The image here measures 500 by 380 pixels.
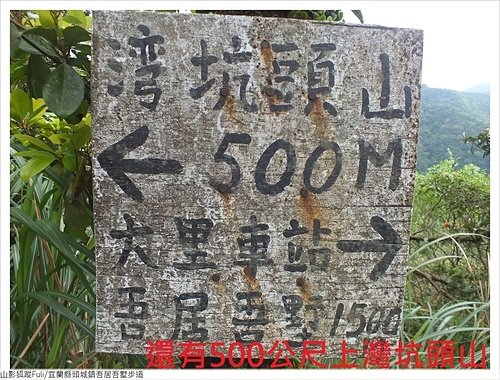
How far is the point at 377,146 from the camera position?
2.90 ft

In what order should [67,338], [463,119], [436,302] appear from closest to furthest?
[67,338] < [436,302] < [463,119]

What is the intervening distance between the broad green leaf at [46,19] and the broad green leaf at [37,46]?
1.8 inches

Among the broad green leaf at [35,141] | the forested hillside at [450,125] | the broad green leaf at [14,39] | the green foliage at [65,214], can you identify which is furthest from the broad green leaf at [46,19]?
the forested hillside at [450,125]

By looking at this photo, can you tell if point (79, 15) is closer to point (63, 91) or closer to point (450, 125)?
point (63, 91)

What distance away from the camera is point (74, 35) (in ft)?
2.79

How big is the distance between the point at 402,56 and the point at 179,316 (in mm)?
669

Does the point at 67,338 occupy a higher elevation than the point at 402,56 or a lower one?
lower

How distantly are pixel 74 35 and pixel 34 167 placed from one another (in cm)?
26

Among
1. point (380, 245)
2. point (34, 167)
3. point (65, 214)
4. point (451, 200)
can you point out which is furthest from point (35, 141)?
point (451, 200)

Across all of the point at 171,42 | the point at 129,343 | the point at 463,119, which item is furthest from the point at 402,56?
the point at 463,119

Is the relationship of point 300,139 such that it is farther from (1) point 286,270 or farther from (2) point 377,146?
(1) point 286,270

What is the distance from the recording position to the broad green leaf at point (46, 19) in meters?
0.86

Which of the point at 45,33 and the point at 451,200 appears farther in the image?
the point at 451,200
